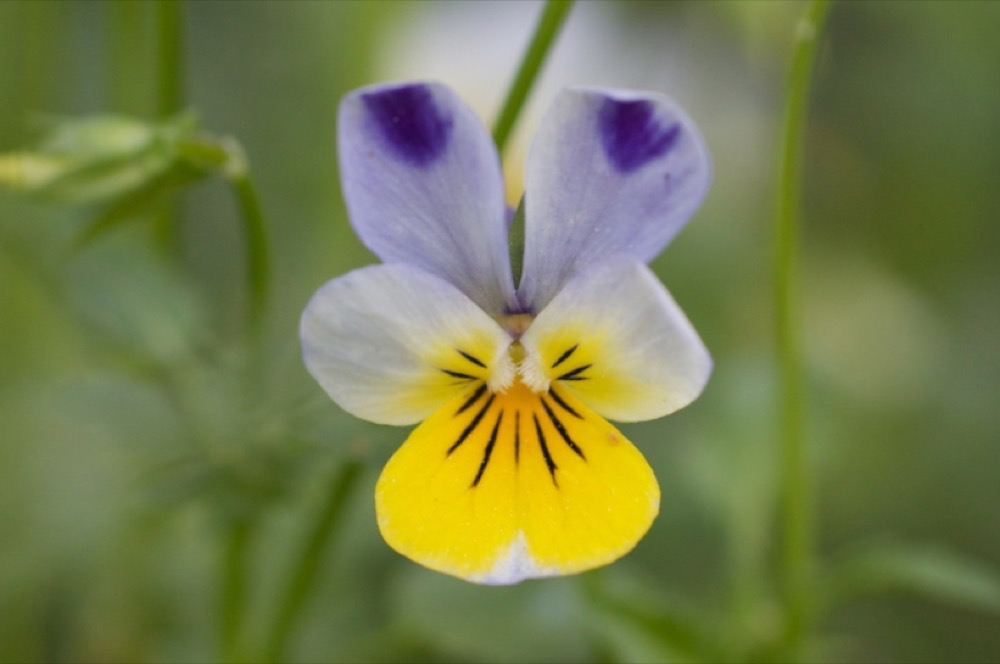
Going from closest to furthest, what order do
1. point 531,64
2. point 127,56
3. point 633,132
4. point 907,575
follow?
1. point 633,132
2. point 531,64
3. point 907,575
4. point 127,56

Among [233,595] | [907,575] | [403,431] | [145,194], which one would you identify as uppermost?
[145,194]

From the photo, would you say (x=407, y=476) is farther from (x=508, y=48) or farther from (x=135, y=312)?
A: (x=508, y=48)

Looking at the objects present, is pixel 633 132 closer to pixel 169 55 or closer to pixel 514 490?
pixel 514 490

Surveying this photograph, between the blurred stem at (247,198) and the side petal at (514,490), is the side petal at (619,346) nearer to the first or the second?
the side petal at (514,490)

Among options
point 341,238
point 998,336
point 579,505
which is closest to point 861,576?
point 579,505

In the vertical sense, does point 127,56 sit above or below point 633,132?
below

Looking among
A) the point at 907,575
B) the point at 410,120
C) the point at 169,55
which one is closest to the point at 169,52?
the point at 169,55

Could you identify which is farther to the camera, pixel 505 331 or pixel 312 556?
pixel 312 556

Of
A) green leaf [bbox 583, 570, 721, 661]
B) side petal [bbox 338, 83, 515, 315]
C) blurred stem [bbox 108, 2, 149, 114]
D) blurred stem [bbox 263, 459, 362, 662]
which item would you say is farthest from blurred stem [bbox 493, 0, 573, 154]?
blurred stem [bbox 108, 2, 149, 114]
